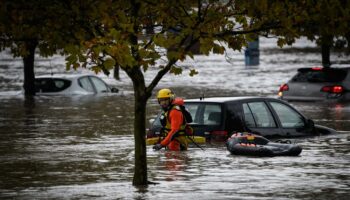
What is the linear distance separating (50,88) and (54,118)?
31.1 ft

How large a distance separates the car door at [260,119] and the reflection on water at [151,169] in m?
0.68

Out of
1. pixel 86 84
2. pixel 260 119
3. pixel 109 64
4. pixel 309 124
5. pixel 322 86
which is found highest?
pixel 109 64

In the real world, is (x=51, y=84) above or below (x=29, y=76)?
below

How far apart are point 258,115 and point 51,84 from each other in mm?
21685

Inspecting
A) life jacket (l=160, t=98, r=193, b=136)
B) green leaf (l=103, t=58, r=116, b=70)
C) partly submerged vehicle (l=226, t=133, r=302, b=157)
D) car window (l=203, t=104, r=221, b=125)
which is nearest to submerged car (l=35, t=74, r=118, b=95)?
car window (l=203, t=104, r=221, b=125)

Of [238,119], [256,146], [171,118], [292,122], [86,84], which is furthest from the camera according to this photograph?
[86,84]

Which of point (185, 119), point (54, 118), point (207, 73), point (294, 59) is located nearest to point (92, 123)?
→ point (54, 118)

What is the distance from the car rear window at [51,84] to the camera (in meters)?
42.1

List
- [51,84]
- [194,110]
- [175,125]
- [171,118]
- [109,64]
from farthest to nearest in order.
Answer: [51,84], [194,110], [171,118], [175,125], [109,64]

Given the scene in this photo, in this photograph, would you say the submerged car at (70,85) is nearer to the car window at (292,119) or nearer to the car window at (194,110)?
the car window at (292,119)

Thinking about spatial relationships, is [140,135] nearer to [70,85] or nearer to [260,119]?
[260,119]

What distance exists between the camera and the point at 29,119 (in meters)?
33.2

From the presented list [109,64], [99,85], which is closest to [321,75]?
[99,85]

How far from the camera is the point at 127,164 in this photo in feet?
65.2
